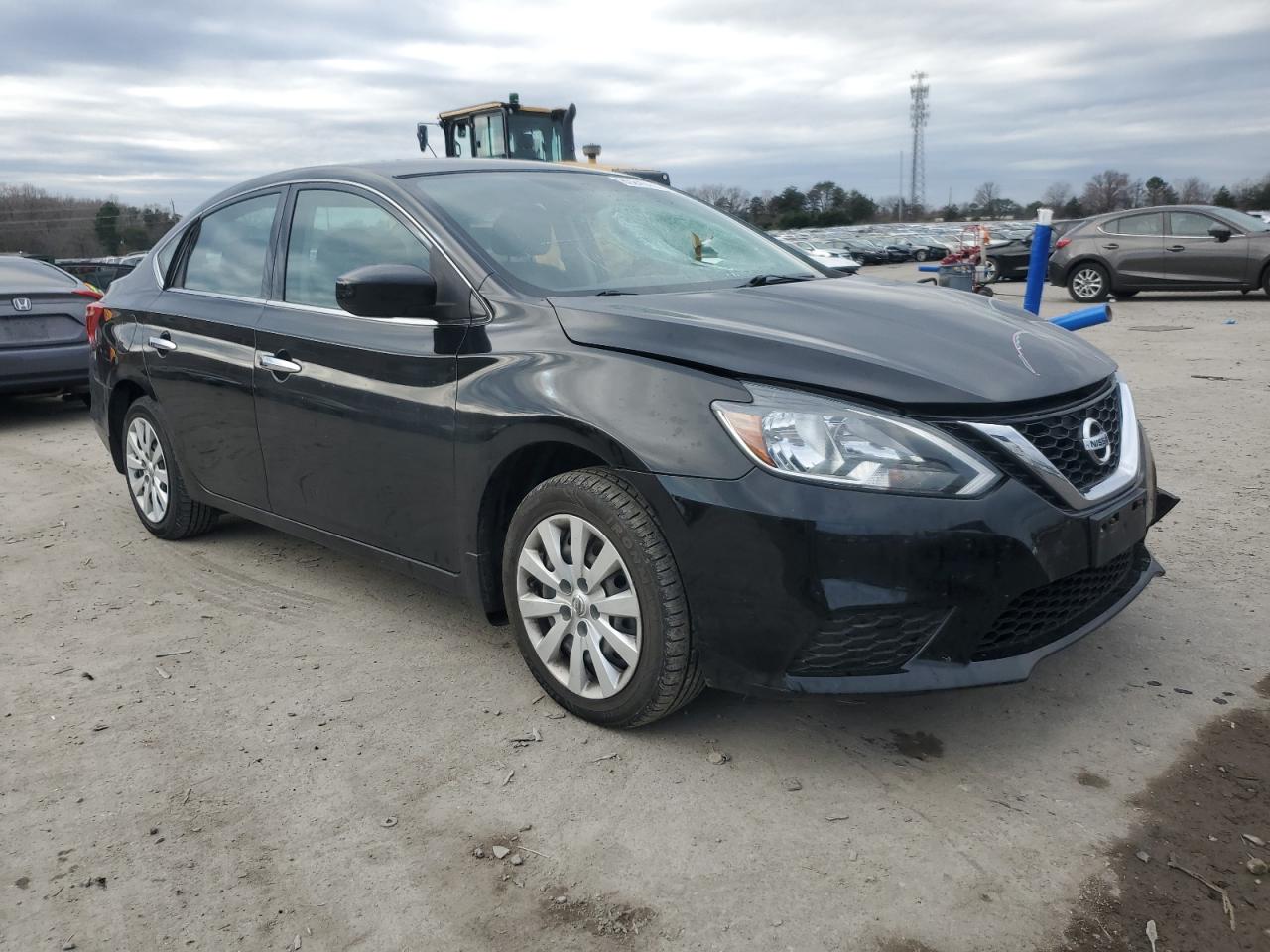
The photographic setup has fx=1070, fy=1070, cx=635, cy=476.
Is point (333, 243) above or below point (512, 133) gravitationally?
below

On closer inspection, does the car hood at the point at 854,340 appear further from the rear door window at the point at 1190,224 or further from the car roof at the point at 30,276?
the rear door window at the point at 1190,224

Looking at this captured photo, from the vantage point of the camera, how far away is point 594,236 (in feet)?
12.2

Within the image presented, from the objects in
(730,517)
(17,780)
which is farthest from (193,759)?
(730,517)

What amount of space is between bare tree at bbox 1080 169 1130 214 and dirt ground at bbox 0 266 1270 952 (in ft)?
283

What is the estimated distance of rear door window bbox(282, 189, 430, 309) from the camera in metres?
3.61

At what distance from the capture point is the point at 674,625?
2.78 meters

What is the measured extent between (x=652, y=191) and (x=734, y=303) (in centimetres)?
134

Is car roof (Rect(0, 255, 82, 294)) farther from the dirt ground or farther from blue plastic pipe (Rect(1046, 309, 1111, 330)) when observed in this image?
blue plastic pipe (Rect(1046, 309, 1111, 330))

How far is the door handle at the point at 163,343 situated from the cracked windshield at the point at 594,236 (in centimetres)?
162

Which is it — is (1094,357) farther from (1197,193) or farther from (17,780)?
(1197,193)

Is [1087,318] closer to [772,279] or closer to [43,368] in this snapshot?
[772,279]

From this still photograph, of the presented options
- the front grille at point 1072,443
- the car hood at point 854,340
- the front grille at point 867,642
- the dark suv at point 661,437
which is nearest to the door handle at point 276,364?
the dark suv at point 661,437

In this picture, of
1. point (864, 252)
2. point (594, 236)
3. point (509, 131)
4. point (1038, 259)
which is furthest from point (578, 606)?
point (864, 252)

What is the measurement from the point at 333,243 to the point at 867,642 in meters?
2.44
